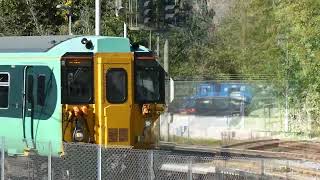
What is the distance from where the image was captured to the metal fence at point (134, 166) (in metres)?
11.7

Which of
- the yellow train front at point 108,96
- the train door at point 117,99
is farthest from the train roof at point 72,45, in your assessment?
the train door at point 117,99

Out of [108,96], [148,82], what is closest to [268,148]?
[148,82]

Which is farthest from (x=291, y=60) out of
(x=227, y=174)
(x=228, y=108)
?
(x=227, y=174)

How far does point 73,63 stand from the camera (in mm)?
14641

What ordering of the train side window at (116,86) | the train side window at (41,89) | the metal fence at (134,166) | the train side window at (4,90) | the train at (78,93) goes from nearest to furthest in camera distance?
1. the metal fence at (134,166)
2. the train at (78,93)
3. the train side window at (41,89)
4. the train side window at (116,86)
5. the train side window at (4,90)

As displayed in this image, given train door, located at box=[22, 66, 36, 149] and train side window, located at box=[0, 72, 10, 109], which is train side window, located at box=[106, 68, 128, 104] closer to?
train door, located at box=[22, 66, 36, 149]

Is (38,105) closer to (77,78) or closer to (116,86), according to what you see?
(77,78)

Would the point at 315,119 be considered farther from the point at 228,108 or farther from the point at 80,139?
the point at 80,139

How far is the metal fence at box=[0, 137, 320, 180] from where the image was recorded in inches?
461

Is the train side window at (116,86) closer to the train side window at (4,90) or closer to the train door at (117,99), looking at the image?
the train door at (117,99)

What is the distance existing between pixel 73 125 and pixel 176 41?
32004 mm

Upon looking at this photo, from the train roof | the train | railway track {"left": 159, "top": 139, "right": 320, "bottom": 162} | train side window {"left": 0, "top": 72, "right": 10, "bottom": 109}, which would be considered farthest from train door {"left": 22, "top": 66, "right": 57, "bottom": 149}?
railway track {"left": 159, "top": 139, "right": 320, "bottom": 162}

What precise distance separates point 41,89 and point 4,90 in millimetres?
1315

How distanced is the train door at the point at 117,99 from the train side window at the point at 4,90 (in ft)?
7.88
